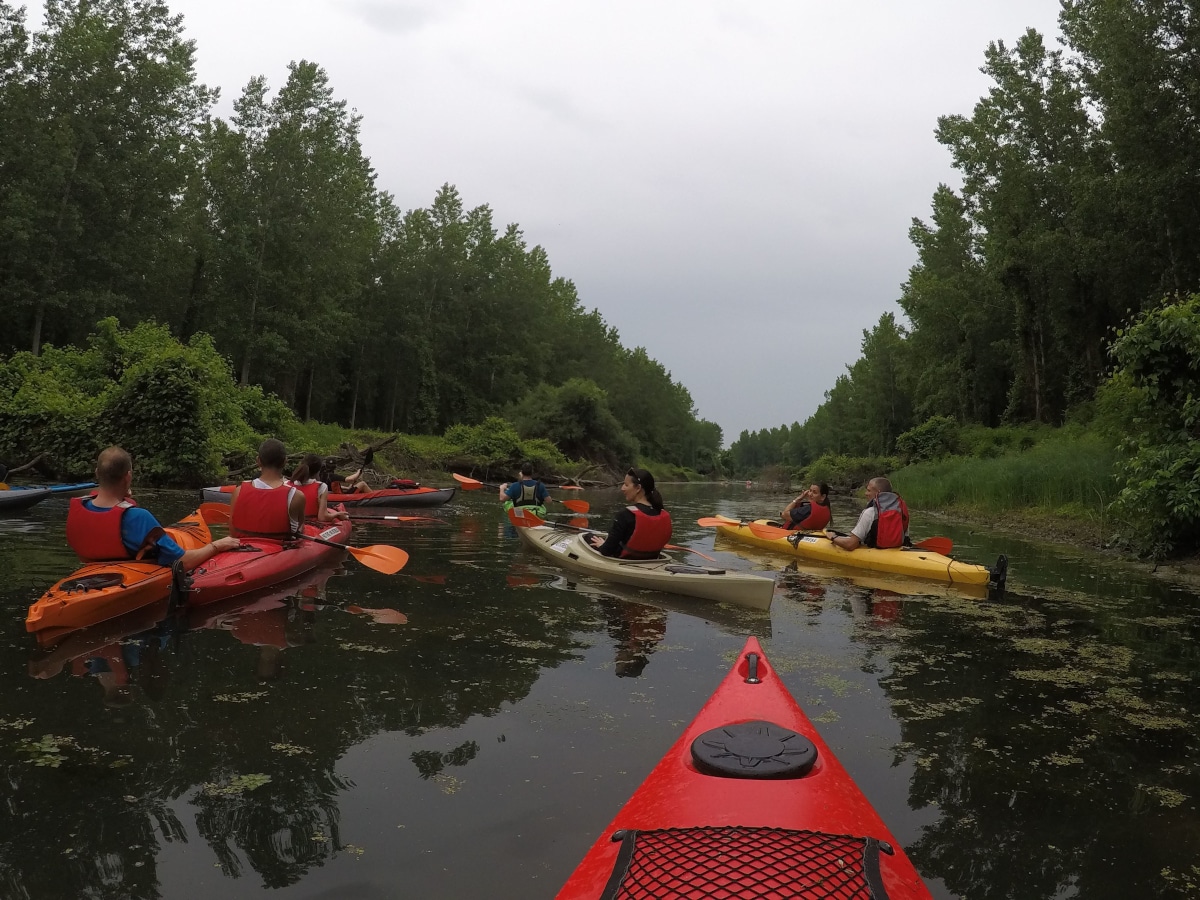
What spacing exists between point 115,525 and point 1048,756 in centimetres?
587

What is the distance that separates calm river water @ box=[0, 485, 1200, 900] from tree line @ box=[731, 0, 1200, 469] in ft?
21.6

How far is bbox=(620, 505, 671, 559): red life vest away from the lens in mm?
8086

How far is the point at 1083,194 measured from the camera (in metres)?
23.0

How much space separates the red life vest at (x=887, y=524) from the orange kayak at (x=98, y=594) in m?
7.43

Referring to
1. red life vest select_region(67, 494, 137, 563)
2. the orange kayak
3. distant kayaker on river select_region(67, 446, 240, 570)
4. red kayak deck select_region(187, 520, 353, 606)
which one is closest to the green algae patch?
red kayak deck select_region(187, 520, 353, 606)

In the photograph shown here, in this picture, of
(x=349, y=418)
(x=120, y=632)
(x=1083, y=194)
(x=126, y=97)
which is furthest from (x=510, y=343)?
(x=120, y=632)

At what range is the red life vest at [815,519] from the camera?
1139cm

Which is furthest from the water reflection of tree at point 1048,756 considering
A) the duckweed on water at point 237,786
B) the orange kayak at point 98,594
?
the orange kayak at point 98,594

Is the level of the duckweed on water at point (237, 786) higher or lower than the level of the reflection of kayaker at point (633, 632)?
lower

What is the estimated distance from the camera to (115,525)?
575 centimetres

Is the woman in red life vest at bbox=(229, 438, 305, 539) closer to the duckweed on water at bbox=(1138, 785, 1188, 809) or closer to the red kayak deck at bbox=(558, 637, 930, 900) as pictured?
the red kayak deck at bbox=(558, 637, 930, 900)

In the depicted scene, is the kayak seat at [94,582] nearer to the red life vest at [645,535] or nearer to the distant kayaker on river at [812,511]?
the red life vest at [645,535]

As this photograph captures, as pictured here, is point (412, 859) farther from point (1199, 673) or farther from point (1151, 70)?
point (1151, 70)

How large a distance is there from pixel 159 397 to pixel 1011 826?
17.5 metres
